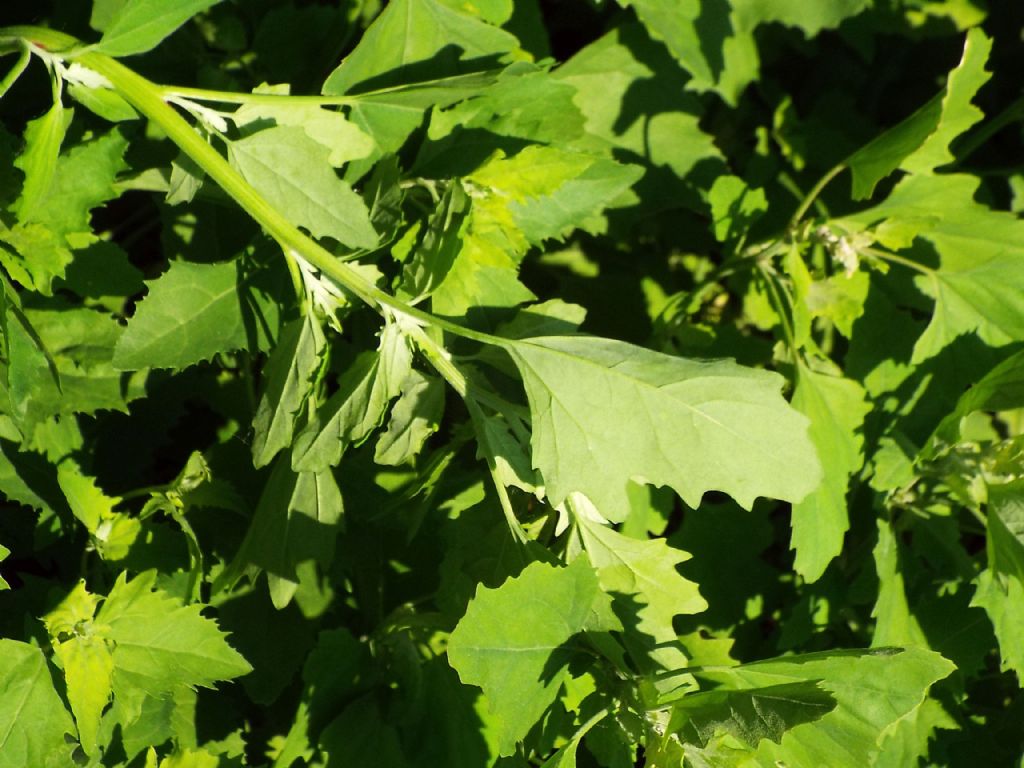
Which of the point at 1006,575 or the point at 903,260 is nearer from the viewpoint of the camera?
the point at 1006,575

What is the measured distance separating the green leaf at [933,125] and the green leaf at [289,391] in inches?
40.8

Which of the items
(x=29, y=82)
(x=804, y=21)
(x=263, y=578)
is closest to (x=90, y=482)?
(x=263, y=578)

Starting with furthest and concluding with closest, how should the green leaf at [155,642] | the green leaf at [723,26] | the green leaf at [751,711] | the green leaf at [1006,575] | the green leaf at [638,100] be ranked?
the green leaf at [638,100] < the green leaf at [723,26] < the green leaf at [1006,575] < the green leaf at [155,642] < the green leaf at [751,711]

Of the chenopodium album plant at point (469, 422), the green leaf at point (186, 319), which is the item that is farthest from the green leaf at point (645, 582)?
the green leaf at point (186, 319)

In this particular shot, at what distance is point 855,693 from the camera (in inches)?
57.6

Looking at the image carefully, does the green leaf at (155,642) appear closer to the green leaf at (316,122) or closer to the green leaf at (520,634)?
the green leaf at (520,634)

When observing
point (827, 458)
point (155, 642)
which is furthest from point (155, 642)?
point (827, 458)

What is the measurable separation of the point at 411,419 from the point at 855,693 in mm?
751

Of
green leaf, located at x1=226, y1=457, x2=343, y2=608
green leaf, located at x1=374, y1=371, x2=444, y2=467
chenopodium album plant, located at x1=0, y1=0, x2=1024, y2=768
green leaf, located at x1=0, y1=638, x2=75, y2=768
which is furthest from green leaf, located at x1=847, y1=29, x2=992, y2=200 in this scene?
green leaf, located at x1=0, y1=638, x2=75, y2=768

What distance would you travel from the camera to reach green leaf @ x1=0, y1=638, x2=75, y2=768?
1573 mm

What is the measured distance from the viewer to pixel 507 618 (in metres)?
1.42

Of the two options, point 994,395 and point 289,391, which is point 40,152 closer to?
point 289,391

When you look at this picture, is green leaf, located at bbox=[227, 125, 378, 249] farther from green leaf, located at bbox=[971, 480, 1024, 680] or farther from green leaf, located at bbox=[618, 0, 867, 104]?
green leaf, located at bbox=[971, 480, 1024, 680]

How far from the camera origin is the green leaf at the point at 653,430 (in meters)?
1.41
